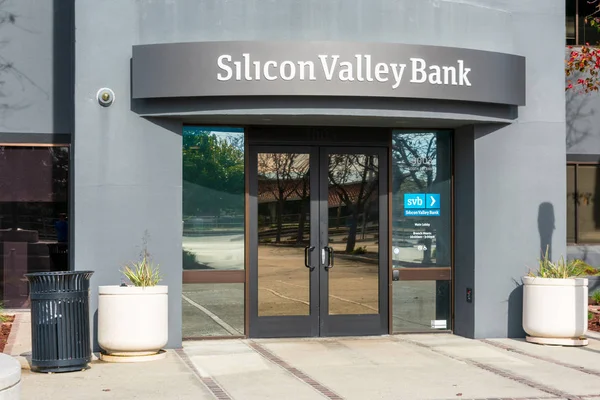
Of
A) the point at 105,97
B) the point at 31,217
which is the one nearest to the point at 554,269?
the point at 105,97

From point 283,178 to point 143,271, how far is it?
274 cm

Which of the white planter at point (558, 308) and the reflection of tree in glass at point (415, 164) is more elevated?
the reflection of tree in glass at point (415, 164)

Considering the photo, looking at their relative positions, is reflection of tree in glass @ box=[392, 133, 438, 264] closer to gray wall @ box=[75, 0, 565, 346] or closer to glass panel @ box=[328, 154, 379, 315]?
glass panel @ box=[328, 154, 379, 315]

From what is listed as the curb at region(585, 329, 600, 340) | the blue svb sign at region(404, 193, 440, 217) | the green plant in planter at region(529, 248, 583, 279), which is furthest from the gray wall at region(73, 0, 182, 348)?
the curb at region(585, 329, 600, 340)

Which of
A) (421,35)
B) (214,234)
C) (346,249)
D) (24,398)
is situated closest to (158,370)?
(24,398)

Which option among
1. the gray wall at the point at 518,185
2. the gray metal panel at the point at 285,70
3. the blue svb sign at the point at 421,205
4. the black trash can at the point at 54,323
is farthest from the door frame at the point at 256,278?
the black trash can at the point at 54,323

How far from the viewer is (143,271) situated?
12.0 m

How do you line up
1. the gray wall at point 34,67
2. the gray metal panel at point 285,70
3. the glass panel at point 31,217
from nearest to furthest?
1. the gray metal panel at point 285,70
2. the gray wall at point 34,67
3. the glass panel at point 31,217

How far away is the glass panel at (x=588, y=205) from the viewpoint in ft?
60.6

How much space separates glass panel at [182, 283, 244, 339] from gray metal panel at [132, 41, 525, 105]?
2950mm

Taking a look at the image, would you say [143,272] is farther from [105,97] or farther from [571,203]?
[571,203]

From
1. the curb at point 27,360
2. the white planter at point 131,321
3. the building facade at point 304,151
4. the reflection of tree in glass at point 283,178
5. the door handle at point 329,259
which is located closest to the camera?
the curb at point 27,360

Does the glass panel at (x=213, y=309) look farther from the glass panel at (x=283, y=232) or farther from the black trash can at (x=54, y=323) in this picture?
the black trash can at (x=54, y=323)

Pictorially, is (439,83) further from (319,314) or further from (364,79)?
(319,314)
